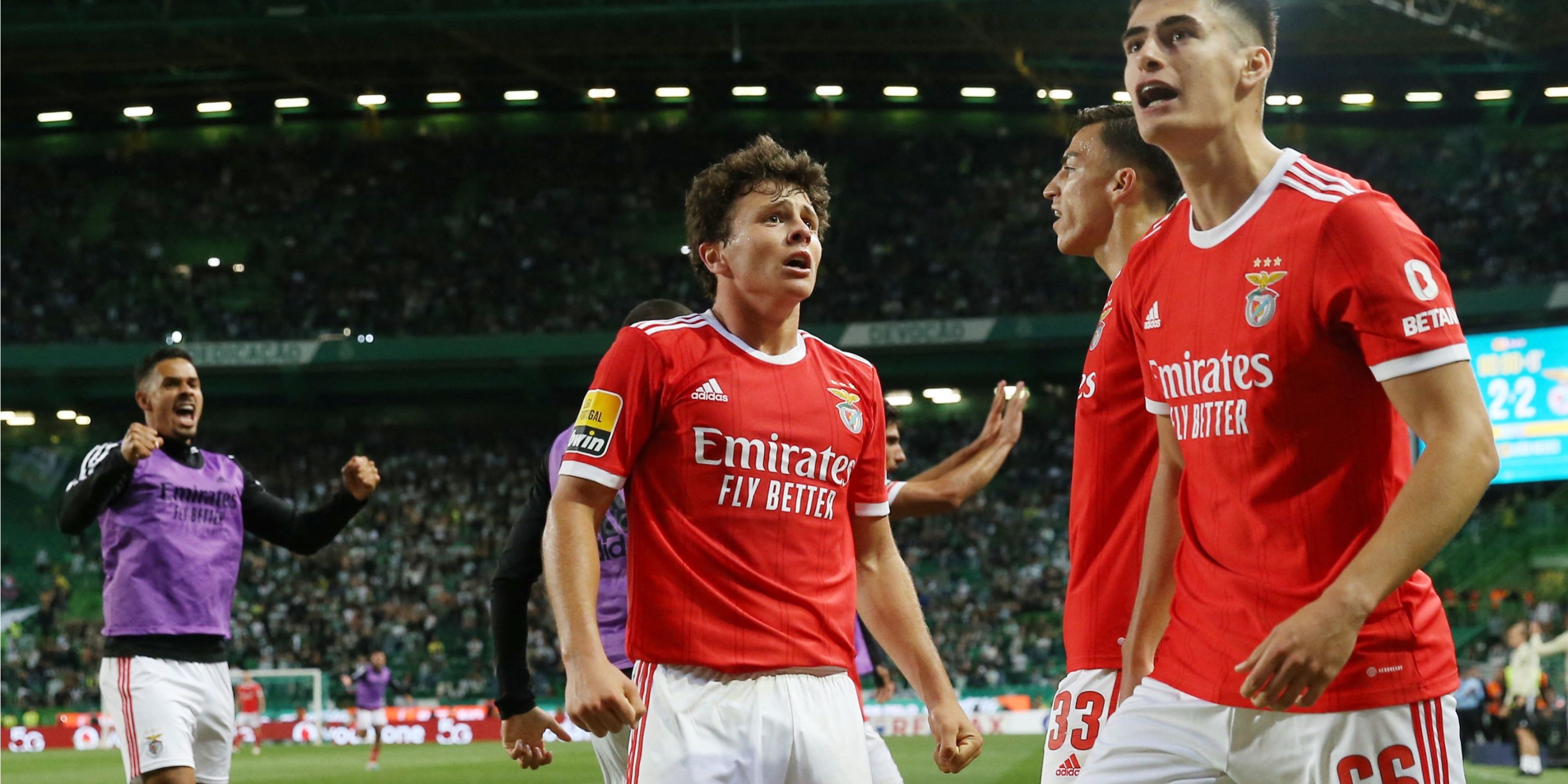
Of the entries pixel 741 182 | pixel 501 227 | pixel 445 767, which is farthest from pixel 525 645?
pixel 501 227

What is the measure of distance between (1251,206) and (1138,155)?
5.44 ft

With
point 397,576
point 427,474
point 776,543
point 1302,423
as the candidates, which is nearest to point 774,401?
point 776,543

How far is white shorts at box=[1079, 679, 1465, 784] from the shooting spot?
3084 mm

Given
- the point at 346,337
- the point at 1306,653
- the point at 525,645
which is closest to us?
the point at 1306,653

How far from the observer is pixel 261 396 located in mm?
39031

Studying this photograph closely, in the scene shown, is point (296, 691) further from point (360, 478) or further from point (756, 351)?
point (756, 351)

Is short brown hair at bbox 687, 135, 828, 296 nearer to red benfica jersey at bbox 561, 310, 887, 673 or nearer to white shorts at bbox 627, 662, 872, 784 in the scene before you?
red benfica jersey at bbox 561, 310, 887, 673

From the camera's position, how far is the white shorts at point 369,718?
2195 centimetres

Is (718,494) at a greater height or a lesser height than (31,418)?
lesser

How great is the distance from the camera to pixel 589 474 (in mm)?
3867

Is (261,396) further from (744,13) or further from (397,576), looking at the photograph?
(744,13)

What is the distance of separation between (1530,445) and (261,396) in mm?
29847

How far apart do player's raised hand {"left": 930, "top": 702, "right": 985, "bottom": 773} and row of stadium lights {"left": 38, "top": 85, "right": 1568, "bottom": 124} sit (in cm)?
3383

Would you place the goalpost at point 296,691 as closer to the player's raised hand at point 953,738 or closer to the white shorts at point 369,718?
the white shorts at point 369,718
